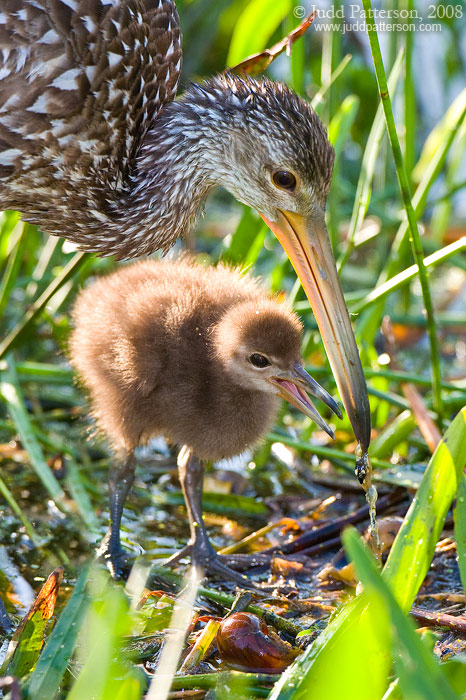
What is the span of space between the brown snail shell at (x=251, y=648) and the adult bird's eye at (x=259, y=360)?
2.80 ft

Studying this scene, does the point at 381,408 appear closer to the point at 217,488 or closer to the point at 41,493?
the point at 217,488

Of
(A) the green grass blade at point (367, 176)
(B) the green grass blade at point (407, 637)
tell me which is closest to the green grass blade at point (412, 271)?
(A) the green grass blade at point (367, 176)

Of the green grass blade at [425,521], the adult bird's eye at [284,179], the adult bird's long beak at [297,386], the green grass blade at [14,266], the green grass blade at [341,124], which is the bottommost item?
the green grass blade at [425,521]

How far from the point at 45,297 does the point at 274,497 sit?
1207 mm

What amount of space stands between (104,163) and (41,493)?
1.36 m

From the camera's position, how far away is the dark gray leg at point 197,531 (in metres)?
3.16

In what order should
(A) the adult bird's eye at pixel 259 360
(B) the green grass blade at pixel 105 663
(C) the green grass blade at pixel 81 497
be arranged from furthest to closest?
(C) the green grass blade at pixel 81 497 < (A) the adult bird's eye at pixel 259 360 < (B) the green grass blade at pixel 105 663

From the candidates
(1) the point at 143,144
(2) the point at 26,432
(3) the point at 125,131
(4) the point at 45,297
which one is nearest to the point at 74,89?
(3) the point at 125,131

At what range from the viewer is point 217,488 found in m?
3.81

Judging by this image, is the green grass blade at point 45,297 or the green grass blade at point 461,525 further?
the green grass blade at point 45,297

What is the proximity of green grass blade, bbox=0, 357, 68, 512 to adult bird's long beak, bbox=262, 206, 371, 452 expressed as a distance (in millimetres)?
1166

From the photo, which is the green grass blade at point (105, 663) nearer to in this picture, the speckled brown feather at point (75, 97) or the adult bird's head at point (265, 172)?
the adult bird's head at point (265, 172)

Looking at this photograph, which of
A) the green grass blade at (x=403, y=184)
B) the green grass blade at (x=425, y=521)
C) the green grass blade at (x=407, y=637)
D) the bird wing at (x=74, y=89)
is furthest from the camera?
the bird wing at (x=74, y=89)

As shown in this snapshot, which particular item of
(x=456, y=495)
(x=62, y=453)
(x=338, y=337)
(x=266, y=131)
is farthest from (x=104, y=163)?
(x=456, y=495)
